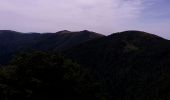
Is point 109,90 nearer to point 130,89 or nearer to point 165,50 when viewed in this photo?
point 130,89

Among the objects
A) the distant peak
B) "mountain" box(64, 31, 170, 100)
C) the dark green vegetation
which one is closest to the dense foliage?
the dark green vegetation

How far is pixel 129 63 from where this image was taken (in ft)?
267

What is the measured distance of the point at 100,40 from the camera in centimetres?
10475

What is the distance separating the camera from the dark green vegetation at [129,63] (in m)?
60.7

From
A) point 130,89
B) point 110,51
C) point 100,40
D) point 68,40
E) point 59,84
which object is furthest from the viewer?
point 68,40

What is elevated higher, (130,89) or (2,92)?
(2,92)

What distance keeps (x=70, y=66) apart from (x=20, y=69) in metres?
4.10

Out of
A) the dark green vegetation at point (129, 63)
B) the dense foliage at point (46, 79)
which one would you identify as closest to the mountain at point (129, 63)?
the dark green vegetation at point (129, 63)

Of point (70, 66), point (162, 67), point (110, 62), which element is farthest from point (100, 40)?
point (70, 66)

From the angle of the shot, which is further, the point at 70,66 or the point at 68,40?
the point at 68,40

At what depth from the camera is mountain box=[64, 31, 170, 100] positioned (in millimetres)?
60969

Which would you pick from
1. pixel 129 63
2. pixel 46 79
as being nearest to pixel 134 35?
pixel 129 63

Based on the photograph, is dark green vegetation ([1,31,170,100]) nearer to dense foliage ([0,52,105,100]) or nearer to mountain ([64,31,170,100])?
mountain ([64,31,170,100])

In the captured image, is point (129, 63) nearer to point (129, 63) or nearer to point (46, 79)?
point (129, 63)
